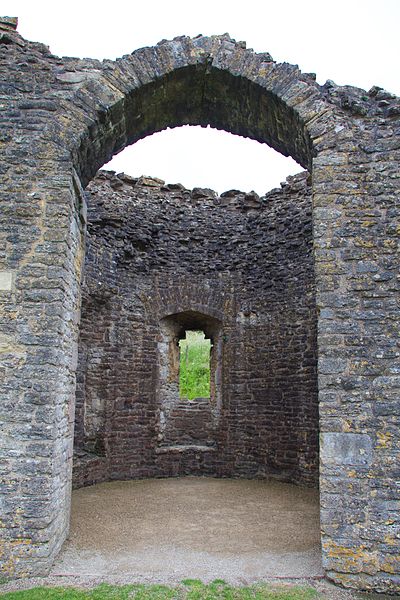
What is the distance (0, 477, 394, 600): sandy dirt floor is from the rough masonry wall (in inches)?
34.3

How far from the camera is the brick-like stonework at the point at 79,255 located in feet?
13.5

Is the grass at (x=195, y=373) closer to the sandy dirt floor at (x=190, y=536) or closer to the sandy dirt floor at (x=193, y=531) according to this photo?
the sandy dirt floor at (x=193, y=531)

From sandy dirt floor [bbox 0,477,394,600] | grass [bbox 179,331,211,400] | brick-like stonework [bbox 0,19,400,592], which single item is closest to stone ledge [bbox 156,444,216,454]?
sandy dirt floor [bbox 0,477,394,600]

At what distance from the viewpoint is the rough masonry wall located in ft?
30.1

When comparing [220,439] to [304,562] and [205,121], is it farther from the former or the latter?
[205,121]

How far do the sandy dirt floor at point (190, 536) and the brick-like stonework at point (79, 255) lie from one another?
14.7 inches

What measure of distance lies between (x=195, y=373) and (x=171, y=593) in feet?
43.6

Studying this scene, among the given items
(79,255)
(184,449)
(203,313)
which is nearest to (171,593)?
(79,255)

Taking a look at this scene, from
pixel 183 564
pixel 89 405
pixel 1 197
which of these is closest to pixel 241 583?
pixel 183 564

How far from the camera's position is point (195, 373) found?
17.1 metres

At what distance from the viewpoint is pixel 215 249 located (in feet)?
34.2

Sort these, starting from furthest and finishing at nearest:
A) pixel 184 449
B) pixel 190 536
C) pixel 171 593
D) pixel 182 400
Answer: pixel 182 400, pixel 184 449, pixel 190 536, pixel 171 593

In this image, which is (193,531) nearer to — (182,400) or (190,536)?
(190,536)

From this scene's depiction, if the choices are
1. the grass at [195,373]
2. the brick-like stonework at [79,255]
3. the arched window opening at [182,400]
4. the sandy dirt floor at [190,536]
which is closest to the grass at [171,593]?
the sandy dirt floor at [190,536]
